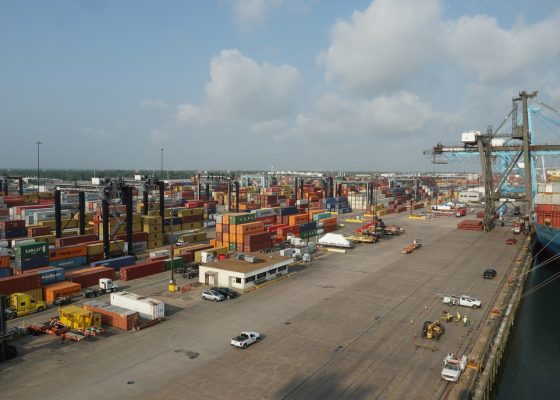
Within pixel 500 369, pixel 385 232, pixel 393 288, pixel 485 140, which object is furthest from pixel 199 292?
pixel 485 140

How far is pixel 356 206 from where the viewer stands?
408ft

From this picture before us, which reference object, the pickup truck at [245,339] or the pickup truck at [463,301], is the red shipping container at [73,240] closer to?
the pickup truck at [245,339]

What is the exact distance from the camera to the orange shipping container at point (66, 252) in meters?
45.4

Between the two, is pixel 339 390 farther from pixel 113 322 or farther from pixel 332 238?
pixel 332 238

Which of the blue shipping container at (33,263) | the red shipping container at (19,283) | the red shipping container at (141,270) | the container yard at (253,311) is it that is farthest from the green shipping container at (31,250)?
the red shipping container at (19,283)

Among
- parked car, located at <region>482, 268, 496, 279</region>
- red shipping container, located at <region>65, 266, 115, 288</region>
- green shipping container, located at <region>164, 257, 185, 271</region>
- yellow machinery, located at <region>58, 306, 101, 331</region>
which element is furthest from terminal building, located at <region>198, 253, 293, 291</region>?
parked car, located at <region>482, 268, 496, 279</region>

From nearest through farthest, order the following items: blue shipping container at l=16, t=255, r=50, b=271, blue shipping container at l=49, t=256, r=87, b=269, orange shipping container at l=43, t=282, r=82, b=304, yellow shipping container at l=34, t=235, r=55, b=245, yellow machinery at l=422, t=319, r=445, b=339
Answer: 1. yellow machinery at l=422, t=319, r=445, b=339
2. orange shipping container at l=43, t=282, r=82, b=304
3. blue shipping container at l=16, t=255, r=50, b=271
4. blue shipping container at l=49, t=256, r=87, b=269
5. yellow shipping container at l=34, t=235, r=55, b=245

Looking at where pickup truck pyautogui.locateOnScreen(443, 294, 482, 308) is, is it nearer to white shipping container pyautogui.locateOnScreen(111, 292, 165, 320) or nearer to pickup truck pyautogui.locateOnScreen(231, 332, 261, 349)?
pickup truck pyautogui.locateOnScreen(231, 332, 261, 349)

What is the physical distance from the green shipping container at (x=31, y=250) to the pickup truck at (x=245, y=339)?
92.1ft

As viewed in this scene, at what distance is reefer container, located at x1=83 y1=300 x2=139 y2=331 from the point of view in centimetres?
2808

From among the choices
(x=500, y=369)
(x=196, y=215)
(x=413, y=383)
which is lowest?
(x=500, y=369)

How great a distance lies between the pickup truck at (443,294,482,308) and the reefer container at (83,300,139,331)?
24.4 meters

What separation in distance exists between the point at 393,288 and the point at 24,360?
95.7ft

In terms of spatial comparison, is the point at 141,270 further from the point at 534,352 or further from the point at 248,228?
the point at 534,352
